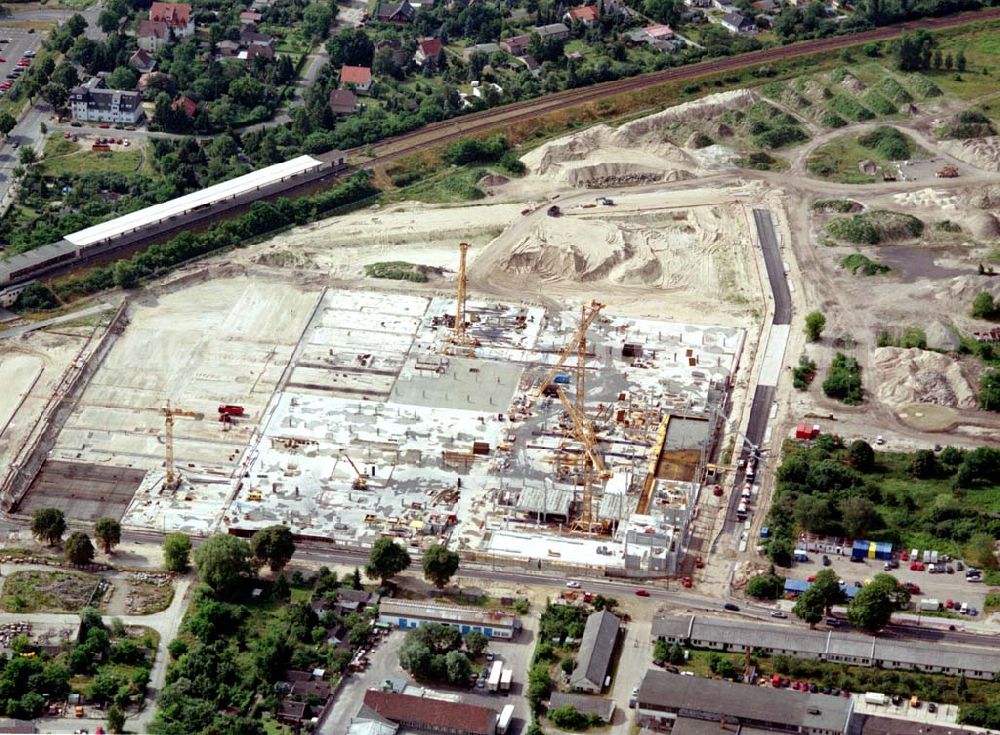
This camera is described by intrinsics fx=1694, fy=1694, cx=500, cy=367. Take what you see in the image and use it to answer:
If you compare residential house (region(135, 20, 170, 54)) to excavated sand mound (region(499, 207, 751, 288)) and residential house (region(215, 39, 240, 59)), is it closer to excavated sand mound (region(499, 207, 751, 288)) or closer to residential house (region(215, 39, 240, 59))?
residential house (region(215, 39, 240, 59))

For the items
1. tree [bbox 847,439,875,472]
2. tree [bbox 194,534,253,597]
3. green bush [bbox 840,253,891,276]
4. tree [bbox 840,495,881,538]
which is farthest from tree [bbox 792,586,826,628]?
green bush [bbox 840,253,891,276]

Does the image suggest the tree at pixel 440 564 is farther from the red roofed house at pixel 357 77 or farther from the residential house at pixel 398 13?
the residential house at pixel 398 13

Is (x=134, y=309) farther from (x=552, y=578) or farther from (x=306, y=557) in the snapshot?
(x=552, y=578)

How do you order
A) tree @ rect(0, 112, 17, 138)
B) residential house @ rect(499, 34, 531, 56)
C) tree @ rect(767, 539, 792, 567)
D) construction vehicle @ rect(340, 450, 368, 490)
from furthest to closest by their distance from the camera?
1. residential house @ rect(499, 34, 531, 56)
2. tree @ rect(0, 112, 17, 138)
3. construction vehicle @ rect(340, 450, 368, 490)
4. tree @ rect(767, 539, 792, 567)

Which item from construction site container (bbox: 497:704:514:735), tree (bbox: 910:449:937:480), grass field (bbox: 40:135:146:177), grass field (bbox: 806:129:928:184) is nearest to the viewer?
construction site container (bbox: 497:704:514:735)

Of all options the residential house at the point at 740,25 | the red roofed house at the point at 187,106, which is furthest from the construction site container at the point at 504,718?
the residential house at the point at 740,25

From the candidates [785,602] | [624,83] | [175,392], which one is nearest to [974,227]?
[624,83]

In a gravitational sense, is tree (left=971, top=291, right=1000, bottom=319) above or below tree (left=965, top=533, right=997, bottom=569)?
above
